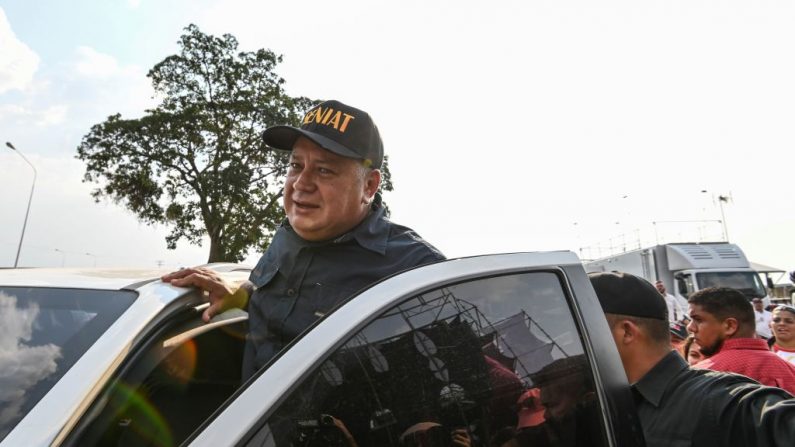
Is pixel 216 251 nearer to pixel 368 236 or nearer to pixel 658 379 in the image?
pixel 368 236

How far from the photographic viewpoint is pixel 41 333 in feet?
5.14

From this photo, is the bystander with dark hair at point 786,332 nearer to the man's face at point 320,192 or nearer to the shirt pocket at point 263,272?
the man's face at point 320,192

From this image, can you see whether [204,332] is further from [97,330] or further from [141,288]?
[97,330]

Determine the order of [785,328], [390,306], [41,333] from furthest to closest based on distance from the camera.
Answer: [785,328], [41,333], [390,306]

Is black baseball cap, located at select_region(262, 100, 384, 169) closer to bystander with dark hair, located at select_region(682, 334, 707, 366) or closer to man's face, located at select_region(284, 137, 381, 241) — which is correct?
man's face, located at select_region(284, 137, 381, 241)

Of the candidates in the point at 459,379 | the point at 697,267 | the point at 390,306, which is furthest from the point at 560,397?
the point at 697,267

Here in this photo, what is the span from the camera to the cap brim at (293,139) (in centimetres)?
198

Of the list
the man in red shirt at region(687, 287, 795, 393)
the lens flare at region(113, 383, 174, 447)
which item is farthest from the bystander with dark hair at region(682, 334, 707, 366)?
the lens flare at region(113, 383, 174, 447)

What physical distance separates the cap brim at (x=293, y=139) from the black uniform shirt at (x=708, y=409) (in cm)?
135

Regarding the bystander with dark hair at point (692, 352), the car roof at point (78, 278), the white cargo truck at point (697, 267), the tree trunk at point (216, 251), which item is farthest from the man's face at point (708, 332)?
the tree trunk at point (216, 251)

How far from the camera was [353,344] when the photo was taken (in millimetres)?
1079

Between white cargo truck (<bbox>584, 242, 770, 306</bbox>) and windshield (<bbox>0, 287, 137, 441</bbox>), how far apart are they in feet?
48.4

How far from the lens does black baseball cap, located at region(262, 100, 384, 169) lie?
2.02 metres

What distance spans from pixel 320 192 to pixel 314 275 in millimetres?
311
